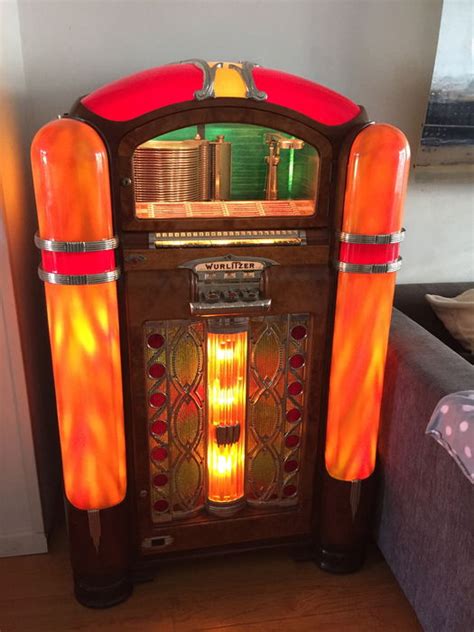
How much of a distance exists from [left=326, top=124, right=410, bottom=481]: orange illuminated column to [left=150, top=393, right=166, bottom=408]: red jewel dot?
1.55ft

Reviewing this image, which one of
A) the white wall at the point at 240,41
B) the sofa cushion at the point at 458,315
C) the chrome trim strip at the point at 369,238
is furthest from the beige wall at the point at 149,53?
A: the chrome trim strip at the point at 369,238

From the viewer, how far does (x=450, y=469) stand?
1384mm

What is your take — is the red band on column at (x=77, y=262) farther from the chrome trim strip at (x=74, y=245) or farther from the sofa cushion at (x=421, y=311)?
the sofa cushion at (x=421, y=311)

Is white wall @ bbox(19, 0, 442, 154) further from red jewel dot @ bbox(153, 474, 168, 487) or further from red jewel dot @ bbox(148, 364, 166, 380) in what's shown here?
red jewel dot @ bbox(153, 474, 168, 487)

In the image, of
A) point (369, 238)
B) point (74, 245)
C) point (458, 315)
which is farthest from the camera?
point (458, 315)

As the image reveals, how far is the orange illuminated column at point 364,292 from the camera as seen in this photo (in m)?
1.41

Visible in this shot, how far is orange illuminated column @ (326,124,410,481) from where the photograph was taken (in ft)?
4.62

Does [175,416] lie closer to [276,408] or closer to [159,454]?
[159,454]

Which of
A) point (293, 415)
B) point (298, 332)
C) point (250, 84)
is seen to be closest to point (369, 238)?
point (298, 332)

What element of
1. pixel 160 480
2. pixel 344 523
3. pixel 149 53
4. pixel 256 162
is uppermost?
pixel 149 53

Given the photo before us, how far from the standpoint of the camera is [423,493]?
1.53 m

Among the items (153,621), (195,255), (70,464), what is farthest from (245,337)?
(153,621)

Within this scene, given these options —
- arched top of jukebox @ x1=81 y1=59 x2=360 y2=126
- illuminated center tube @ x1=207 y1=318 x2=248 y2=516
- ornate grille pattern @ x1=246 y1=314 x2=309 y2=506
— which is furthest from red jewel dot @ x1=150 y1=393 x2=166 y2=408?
arched top of jukebox @ x1=81 y1=59 x2=360 y2=126

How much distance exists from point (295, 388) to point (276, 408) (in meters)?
0.08
